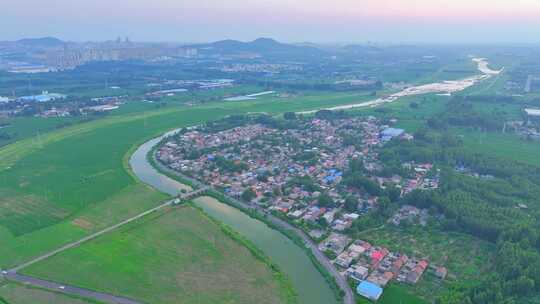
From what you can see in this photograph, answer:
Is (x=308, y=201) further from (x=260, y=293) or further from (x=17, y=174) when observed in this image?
(x=17, y=174)

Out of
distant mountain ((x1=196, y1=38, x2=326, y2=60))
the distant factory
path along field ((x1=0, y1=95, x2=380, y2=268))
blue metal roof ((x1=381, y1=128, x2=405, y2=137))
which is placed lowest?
path along field ((x1=0, y1=95, x2=380, y2=268))

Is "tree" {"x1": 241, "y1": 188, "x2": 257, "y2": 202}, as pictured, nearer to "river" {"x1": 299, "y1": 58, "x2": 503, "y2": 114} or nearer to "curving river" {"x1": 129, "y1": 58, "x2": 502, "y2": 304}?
"curving river" {"x1": 129, "y1": 58, "x2": 502, "y2": 304}

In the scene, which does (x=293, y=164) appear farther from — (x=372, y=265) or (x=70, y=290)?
(x=70, y=290)

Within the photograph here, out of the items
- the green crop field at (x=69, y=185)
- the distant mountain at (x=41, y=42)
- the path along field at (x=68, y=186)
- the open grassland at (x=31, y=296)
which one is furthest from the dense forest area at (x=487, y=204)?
the distant mountain at (x=41, y=42)

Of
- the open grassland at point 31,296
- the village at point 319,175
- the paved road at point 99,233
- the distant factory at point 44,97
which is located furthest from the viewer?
the distant factory at point 44,97

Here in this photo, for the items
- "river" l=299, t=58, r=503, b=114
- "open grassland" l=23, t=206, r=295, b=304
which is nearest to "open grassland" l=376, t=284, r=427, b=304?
"open grassland" l=23, t=206, r=295, b=304

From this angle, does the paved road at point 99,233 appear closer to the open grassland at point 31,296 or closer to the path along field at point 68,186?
the path along field at point 68,186
